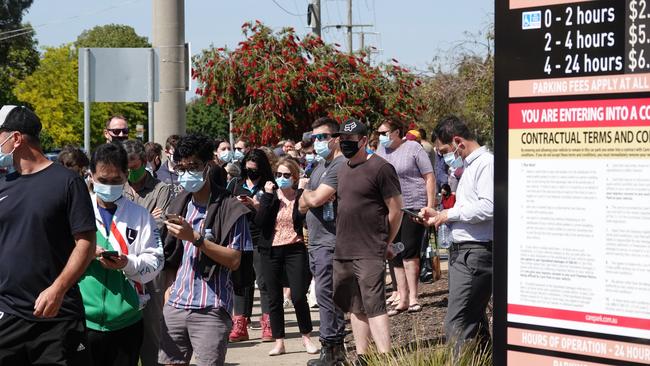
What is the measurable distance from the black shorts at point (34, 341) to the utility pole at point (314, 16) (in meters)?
24.8

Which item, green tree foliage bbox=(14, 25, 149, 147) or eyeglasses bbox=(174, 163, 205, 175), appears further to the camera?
green tree foliage bbox=(14, 25, 149, 147)

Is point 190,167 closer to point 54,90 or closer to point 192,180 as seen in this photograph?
point 192,180

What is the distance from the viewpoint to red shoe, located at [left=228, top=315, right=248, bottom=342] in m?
11.1

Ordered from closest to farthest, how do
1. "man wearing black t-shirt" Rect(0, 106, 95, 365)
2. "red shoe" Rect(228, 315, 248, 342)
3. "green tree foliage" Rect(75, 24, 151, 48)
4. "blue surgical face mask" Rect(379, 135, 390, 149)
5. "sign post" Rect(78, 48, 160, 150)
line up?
"man wearing black t-shirt" Rect(0, 106, 95, 365)
"red shoe" Rect(228, 315, 248, 342)
"sign post" Rect(78, 48, 160, 150)
"blue surgical face mask" Rect(379, 135, 390, 149)
"green tree foliage" Rect(75, 24, 151, 48)

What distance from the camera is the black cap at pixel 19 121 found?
19.1ft

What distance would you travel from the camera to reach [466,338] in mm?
8008

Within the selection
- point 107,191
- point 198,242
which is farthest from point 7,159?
point 198,242

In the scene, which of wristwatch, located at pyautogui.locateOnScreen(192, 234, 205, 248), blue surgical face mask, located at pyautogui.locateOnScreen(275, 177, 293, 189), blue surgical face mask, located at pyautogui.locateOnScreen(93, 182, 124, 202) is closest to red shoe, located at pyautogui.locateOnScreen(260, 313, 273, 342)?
blue surgical face mask, located at pyautogui.locateOnScreen(275, 177, 293, 189)

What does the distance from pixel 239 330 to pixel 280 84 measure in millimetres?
9568

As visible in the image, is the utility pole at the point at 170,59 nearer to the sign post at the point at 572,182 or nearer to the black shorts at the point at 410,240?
the black shorts at the point at 410,240

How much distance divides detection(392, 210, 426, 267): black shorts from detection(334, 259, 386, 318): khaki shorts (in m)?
3.16

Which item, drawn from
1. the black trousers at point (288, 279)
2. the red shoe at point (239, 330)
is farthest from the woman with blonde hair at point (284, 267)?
the red shoe at point (239, 330)

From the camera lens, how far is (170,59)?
13.9 meters

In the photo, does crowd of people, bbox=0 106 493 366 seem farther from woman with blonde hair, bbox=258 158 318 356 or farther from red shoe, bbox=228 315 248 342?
red shoe, bbox=228 315 248 342
